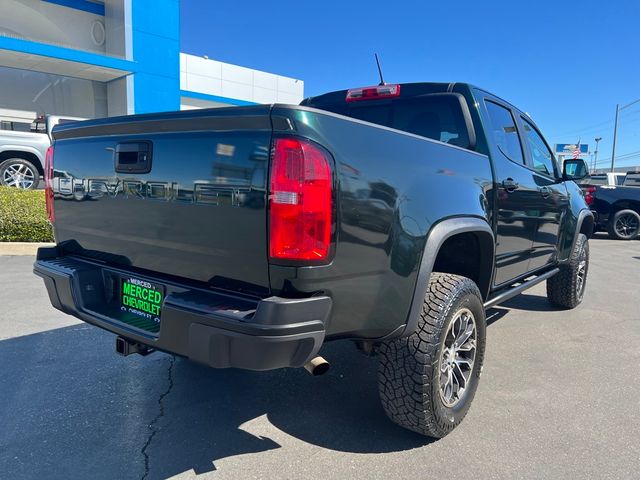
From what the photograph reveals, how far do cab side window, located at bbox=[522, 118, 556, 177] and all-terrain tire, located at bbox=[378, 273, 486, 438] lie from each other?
2.07 m

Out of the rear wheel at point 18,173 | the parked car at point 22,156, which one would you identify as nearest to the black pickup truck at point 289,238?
the parked car at point 22,156

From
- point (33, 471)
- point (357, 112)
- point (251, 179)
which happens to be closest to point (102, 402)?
point (33, 471)

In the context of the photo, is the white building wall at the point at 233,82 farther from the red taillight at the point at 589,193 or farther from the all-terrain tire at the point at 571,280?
the all-terrain tire at the point at 571,280

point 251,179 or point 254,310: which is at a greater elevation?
point 251,179

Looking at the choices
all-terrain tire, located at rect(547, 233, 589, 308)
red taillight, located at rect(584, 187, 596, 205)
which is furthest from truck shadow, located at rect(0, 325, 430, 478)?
red taillight, located at rect(584, 187, 596, 205)

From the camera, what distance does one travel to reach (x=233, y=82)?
83.1ft

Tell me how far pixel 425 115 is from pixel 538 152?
1.48 m

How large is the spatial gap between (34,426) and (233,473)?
123 cm

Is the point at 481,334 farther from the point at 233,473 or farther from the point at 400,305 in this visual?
the point at 233,473

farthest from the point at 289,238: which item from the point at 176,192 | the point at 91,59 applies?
the point at 91,59

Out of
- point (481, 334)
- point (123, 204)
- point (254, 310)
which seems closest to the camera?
point (254, 310)

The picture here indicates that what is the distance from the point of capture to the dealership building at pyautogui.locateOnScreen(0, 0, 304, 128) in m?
16.9

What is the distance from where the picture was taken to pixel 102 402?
298 cm

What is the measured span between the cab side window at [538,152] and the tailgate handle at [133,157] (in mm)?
3122
